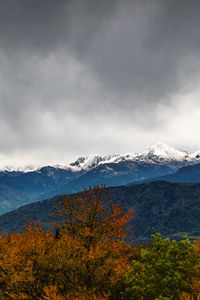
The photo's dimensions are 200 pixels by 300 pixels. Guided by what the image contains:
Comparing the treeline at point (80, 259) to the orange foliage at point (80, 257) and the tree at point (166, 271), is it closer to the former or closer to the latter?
the orange foliage at point (80, 257)

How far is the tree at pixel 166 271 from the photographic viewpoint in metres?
51.0

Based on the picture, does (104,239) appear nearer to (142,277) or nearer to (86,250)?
(86,250)

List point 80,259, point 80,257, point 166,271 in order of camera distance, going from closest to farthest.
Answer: point 166,271, point 80,259, point 80,257

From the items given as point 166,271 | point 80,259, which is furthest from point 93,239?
point 166,271

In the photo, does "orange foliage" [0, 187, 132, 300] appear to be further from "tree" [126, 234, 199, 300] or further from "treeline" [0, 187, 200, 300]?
"tree" [126, 234, 199, 300]

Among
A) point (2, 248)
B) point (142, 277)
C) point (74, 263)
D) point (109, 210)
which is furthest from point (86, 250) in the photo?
point (2, 248)

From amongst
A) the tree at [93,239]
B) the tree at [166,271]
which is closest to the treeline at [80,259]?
the tree at [93,239]

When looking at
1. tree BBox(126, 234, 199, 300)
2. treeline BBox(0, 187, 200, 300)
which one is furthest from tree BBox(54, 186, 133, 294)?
tree BBox(126, 234, 199, 300)

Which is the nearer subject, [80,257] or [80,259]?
[80,259]

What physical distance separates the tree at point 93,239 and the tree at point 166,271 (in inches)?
428

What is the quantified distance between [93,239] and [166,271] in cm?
1899

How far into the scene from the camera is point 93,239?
2687 inches

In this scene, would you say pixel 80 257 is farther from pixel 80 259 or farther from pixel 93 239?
pixel 93 239

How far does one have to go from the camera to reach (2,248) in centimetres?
9981
